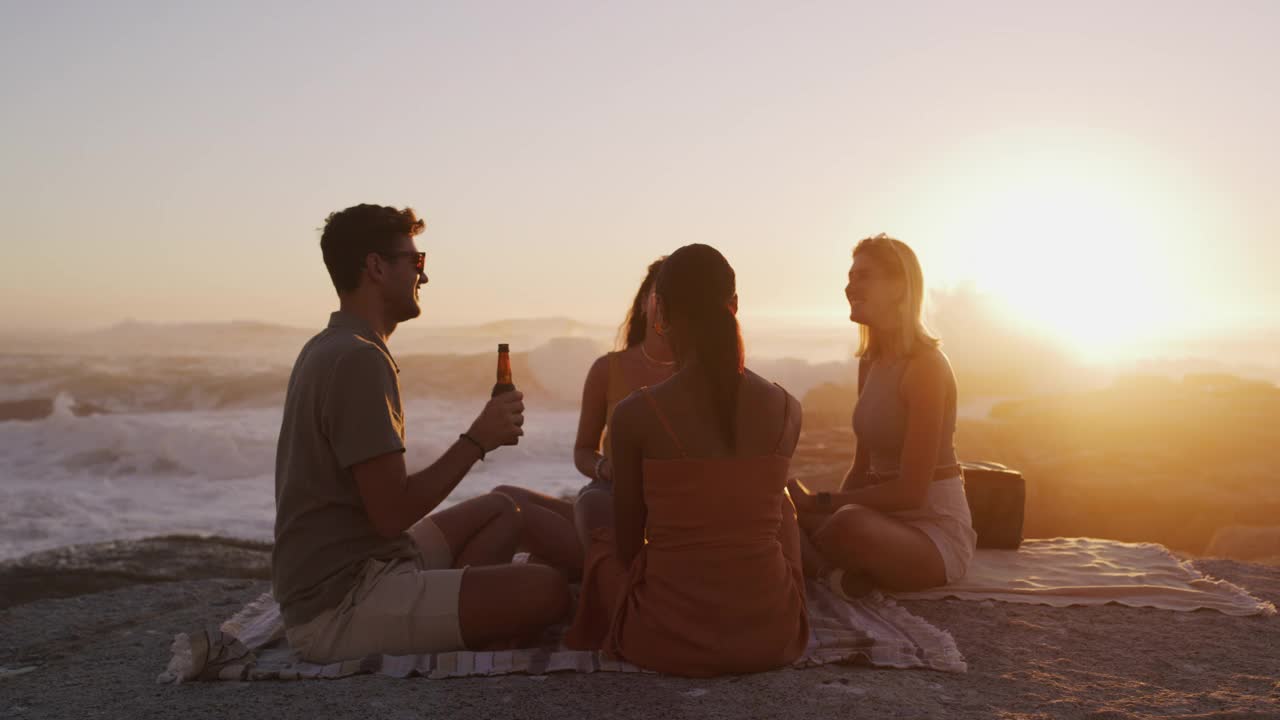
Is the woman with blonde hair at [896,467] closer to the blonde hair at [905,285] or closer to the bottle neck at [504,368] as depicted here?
the blonde hair at [905,285]

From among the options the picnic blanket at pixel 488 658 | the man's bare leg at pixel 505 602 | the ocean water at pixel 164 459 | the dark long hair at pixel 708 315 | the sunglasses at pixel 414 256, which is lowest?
the ocean water at pixel 164 459

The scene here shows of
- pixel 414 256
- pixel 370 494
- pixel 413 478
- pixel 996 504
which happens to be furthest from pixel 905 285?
pixel 370 494

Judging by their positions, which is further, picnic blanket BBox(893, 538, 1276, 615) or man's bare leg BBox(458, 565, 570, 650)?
picnic blanket BBox(893, 538, 1276, 615)

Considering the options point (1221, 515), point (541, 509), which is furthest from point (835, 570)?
point (1221, 515)

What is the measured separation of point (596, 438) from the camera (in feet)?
16.1

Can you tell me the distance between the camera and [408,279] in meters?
3.42

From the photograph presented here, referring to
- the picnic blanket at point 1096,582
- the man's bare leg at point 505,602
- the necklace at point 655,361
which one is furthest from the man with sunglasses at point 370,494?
the picnic blanket at point 1096,582

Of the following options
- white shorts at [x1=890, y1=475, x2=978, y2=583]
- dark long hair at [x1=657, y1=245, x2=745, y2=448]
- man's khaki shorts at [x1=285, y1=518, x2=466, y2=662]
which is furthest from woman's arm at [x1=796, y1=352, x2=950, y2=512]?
man's khaki shorts at [x1=285, y1=518, x2=466, y2=662]

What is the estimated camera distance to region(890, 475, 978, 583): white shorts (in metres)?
4.63

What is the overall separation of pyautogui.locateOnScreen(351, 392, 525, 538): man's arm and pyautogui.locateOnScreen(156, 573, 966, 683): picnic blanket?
0.59 m

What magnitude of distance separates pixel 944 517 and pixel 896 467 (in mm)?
362

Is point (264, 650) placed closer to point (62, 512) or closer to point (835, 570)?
point (835, 570)

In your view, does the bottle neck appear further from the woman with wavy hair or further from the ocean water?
the ocean water

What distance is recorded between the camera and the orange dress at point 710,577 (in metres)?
3.10
